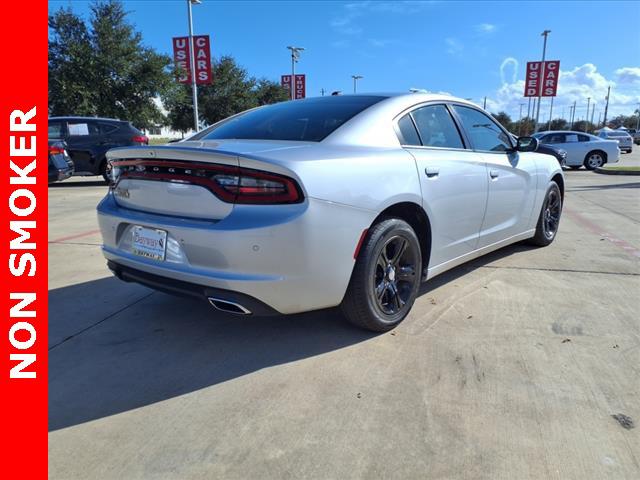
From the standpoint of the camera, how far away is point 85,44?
23172 millimetres

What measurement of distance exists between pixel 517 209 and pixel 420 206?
1.78 m

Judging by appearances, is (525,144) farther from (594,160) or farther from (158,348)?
(594,160)

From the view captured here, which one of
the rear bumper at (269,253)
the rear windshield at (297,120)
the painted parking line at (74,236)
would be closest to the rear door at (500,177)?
the rear windshield at (297,120)

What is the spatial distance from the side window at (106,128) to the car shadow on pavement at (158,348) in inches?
369

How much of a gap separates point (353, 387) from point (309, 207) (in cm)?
95

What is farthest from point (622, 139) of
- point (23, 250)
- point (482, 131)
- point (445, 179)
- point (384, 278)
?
point (23, 250)

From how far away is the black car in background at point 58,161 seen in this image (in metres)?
10.3

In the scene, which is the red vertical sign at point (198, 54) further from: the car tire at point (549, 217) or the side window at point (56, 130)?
the car tire at point (549, 217)

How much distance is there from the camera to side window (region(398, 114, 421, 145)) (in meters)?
3.25

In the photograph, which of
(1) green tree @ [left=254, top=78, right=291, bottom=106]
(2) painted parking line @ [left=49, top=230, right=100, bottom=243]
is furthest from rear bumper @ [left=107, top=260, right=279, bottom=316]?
(1) green tree @ [left=254, top=78, right=291, bottom=106]

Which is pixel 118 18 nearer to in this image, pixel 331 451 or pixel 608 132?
pixel 331 451

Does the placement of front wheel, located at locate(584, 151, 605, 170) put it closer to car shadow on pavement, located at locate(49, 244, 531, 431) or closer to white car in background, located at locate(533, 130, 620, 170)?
white car in background, located at locate(533, 130, 620, 170)

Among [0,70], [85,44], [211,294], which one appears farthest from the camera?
[85,44]

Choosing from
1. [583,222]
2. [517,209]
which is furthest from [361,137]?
[583,222]
